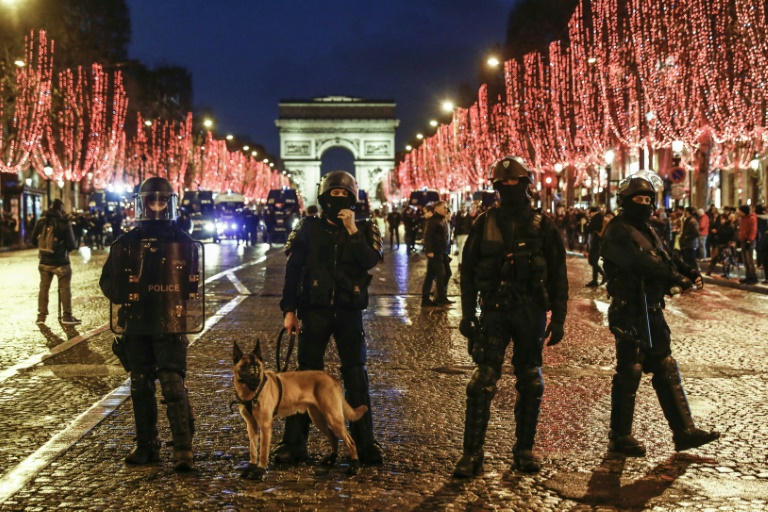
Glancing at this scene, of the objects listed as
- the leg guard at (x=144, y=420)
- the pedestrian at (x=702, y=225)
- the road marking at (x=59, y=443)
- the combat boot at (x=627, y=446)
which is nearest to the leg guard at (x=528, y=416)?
the combat boot at (x=627, y=446)

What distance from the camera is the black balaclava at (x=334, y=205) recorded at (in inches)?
242

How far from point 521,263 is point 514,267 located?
5 centimetres

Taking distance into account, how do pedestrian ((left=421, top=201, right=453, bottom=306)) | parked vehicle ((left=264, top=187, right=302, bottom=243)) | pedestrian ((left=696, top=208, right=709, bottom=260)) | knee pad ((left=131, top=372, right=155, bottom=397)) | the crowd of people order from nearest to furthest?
1. knee pad ((left=131, top=372, right=155, bottom=397))
2. pedestrian ((left=421, top=201, right=453, bottom=306))
3. the crowd of people
4. pedestrian ((left=696, top=208, right=709, bottom=260))
5. parked vehicle ((left=264, top=187, right=302, bottom=243))

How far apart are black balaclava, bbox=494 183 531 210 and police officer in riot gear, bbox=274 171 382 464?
734 millimetres

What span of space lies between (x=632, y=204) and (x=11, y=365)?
608cm

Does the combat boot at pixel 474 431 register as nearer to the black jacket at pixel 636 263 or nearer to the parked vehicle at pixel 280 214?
the black jacket at pixel 636 263

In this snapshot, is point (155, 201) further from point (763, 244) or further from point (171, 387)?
point (763, 244)

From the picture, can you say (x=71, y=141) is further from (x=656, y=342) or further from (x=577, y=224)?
(x=656, y=342)

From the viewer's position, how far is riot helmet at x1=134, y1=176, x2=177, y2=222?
6.40 metres

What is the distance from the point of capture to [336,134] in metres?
121

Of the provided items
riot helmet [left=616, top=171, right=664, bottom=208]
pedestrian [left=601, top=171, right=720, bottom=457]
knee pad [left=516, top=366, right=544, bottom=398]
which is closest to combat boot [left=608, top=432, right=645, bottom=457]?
pedestrian [left=601, top=171, right=720, bottom=457]

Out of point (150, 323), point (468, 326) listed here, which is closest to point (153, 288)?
point (150, 323)

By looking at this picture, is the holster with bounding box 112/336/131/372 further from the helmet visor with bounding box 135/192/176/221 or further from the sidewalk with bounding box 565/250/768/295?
the sidewalk with bounding box 565/250/768/295

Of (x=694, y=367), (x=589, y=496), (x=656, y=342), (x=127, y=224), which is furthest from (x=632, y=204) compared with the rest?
(x=127, y=224)
